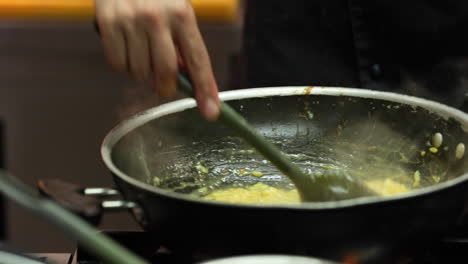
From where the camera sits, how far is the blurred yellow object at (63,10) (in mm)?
1967

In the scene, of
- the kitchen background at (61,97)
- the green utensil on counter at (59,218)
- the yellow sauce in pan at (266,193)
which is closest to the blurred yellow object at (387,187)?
the yellow sauce in pan at (266,193)

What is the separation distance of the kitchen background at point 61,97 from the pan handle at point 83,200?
1202mm

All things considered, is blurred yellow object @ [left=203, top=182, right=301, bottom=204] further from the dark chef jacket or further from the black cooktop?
the dark chef jacket

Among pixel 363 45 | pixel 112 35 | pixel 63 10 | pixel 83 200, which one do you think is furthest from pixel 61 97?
pixel 83 200

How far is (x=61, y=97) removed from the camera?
6.76 feet

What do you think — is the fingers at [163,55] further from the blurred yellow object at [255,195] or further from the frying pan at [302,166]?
the blurred yellow object at [255,195]

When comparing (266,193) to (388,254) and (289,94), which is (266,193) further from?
(388,254)

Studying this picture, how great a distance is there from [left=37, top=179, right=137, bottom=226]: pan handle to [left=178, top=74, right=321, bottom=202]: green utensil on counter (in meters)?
0.21

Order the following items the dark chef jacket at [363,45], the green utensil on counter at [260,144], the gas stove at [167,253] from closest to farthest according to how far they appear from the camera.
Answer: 1. the gas stove at [167,253]
2. the green utensil on counter at [260,144]
3. the dark chef jacket at [363,45]

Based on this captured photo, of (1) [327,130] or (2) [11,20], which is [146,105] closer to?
(1) [327,130]

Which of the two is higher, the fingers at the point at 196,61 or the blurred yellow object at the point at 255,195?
the fingers at the point at 196,61

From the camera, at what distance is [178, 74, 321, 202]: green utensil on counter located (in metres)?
0.89

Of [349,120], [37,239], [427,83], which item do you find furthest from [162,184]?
[37,239]

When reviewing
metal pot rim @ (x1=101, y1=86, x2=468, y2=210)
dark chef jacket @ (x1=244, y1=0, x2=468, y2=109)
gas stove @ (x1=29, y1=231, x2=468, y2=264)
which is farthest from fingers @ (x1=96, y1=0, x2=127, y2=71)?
dark chef jacket @ (x1=244, y1=0, x2=468, y2=109)
